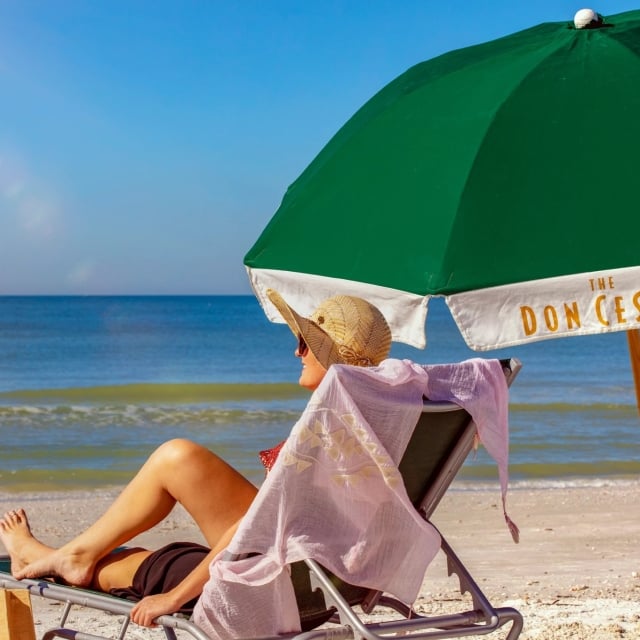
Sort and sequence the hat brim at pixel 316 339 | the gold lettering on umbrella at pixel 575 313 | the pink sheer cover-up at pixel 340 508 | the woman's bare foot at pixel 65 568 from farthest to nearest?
the woman's bare foot at pixel 65 568, the hat brim at pixel 316 339, the gold lettering on umbrella at pixel 575 313, the pink sheer cover-up at pixel 340 508

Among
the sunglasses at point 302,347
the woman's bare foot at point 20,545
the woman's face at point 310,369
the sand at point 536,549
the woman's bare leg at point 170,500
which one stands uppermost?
the sunglasses at point 302,347

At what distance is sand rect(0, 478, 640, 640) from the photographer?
4789mm

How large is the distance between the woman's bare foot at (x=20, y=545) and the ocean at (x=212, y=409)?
232 cm

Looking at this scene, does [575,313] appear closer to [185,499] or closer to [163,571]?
[185,499]

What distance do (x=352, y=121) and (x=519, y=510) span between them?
4.81m

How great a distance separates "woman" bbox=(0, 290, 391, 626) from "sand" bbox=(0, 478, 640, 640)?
154cm

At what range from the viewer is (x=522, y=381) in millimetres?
22469

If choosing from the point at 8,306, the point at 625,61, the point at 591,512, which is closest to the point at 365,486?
the point at 625,61

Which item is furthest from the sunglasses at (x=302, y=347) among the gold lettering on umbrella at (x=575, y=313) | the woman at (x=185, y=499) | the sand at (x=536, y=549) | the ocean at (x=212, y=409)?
the ocean at (x=212, y=409)

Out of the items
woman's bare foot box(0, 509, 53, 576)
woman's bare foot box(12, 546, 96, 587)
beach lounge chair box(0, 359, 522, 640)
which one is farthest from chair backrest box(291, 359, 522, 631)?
woman's bare foot box(0, 509, 53, 576)

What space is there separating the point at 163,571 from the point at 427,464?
0.76 meters

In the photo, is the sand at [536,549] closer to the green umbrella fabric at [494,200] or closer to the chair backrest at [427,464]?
the chair backrest at [427,464]

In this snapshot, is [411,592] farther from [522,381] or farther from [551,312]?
[522,381]

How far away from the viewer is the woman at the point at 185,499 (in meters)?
2.97
